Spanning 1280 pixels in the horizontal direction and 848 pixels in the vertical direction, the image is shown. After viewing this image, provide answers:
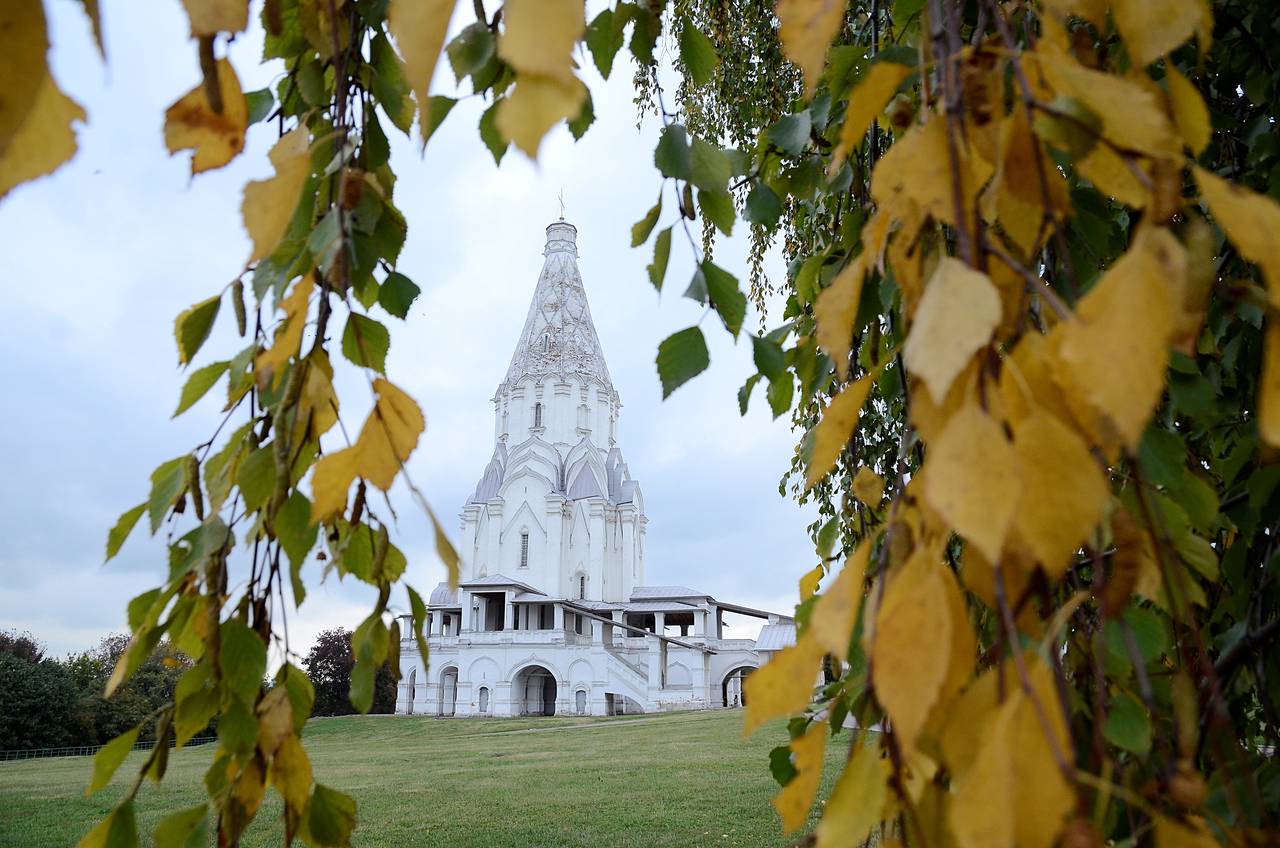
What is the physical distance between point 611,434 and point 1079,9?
32668mm

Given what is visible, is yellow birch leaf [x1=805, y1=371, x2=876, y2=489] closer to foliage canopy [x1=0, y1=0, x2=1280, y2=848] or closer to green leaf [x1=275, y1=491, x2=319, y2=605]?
foliage canopy [x1=0, y1=0, x2=1280, y2=848]

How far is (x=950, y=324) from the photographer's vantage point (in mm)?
372

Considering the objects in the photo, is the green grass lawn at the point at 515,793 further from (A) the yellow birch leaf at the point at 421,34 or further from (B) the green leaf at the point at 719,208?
(A) the yellow birch leaf at the point at 421,34

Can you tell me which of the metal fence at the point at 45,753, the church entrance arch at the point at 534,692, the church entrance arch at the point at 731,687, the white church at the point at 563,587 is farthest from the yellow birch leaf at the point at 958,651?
the church entrance arch at the point at 534,692

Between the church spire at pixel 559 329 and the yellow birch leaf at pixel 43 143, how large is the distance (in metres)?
31.3

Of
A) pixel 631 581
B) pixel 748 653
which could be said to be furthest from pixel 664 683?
pixel 631 581

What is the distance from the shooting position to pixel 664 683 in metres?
25.2

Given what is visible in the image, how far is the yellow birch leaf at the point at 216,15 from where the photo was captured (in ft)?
1.77

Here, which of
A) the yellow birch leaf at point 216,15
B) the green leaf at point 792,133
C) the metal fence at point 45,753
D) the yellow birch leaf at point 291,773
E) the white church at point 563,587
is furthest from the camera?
the white church at point 563,587

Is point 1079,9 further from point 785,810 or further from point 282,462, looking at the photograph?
point 282,462

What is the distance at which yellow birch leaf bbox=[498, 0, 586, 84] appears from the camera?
376 millimetres

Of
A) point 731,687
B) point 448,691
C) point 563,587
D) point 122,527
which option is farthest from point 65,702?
point 122,527

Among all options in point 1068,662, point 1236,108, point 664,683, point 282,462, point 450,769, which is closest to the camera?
point 282,462

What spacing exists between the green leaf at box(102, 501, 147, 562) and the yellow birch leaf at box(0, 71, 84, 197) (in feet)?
1.75
